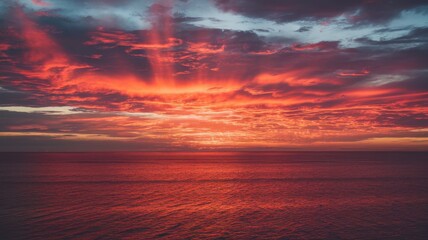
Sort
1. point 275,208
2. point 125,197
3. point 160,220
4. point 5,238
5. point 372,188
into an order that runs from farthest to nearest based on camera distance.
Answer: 1. point 372,188
2. point 125,197
3. point 275,208
4. point 160,220
5. point 5,238

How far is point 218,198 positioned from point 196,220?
11346 millimetres

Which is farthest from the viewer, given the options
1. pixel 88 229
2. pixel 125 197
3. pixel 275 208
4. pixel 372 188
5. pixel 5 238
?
pixel 372 188

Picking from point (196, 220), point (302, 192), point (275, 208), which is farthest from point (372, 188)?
point (196, 220)

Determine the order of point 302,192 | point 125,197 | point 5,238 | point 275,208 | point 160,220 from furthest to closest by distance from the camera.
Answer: point 302,192 < point 125,197 < point 275,208 < point 160,220 < point 5,238

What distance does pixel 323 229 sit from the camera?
23.9m

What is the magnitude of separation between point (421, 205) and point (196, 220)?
2071cm

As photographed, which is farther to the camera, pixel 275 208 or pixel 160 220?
pixel 275 208

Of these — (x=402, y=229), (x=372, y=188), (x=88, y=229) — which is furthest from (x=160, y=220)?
(x=372, y=188)

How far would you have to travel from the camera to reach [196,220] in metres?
26.3

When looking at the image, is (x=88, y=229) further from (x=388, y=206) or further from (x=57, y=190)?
(x=388, y=206)

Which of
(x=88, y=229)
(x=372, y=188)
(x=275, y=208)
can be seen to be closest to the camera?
(x=88, y=229)

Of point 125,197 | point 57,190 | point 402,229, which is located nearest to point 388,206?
point 402,229

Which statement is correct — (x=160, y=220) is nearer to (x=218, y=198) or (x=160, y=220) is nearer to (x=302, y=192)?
(x=218, y=198)

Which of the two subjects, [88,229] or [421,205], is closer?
[88,229]
